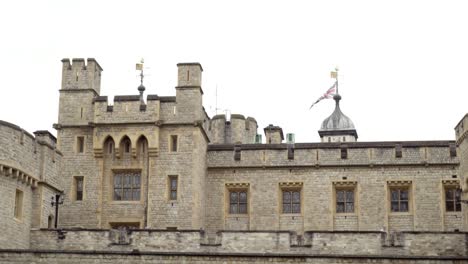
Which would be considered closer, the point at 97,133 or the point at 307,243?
the point at 307,243

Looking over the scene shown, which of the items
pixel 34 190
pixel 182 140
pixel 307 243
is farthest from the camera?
pixel 182 140

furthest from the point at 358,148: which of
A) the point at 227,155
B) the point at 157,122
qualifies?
the point at 157,122

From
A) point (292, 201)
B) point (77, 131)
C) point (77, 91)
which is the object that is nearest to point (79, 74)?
point (77, 91)

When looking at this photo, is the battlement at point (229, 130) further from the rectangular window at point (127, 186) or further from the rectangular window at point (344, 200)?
the rectangular window at point (344, 200)

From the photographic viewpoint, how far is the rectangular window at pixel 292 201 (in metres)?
Result: 41.9

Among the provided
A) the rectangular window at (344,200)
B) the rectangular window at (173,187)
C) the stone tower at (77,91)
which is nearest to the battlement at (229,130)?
the rectangular window at (173,187)

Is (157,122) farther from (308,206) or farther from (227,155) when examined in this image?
(308,206)

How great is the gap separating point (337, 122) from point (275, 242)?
4382cm

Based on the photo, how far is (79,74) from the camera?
42.5 meters

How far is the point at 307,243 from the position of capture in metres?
32.5

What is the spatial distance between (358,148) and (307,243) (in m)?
10.2

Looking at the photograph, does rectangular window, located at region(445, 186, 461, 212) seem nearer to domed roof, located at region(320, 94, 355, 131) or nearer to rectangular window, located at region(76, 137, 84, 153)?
rectangular window, located at region(76, 137, 84, 153)

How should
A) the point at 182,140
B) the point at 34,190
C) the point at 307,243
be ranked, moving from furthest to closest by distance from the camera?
the point at 182,140 < the point at 34,190 < the point at 307,243

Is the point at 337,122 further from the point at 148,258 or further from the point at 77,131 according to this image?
the point at 148,258
